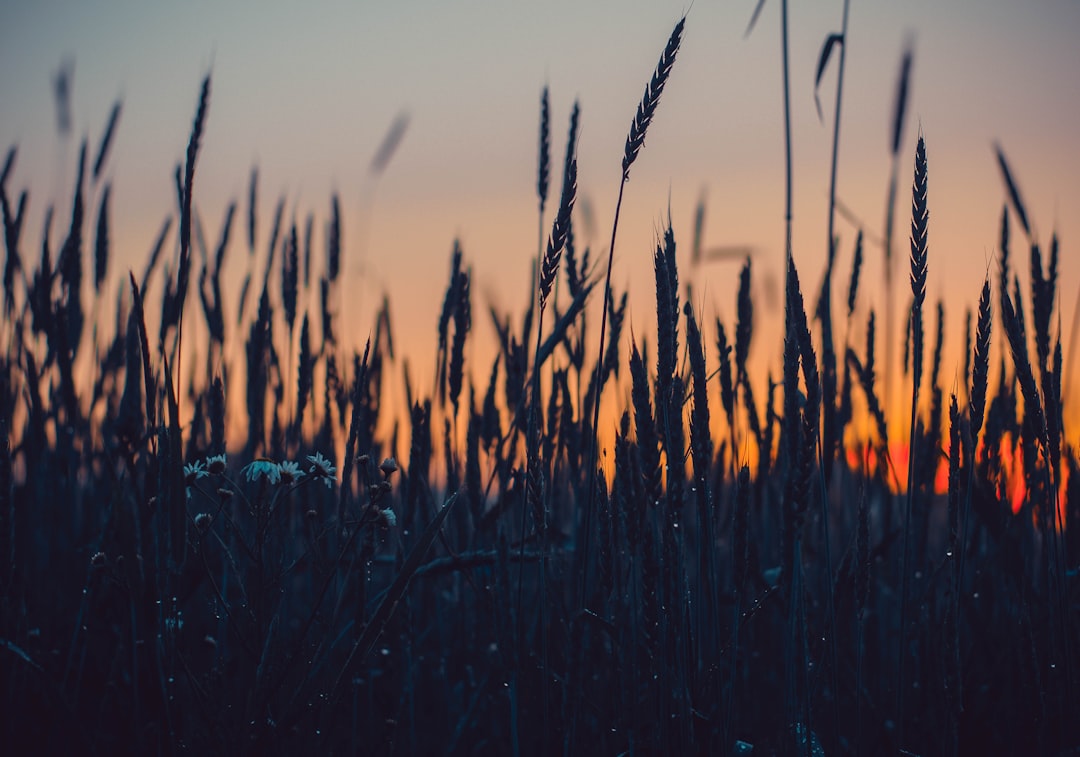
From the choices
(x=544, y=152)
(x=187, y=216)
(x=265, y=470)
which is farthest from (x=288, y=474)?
(x=544, y=152)

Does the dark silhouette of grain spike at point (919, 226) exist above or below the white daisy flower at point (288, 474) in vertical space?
above

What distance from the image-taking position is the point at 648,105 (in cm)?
114

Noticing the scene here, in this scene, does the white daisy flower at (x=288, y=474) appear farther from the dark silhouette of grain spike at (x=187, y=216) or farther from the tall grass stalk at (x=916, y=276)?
the tall grass stalk at (x=916, y=276)

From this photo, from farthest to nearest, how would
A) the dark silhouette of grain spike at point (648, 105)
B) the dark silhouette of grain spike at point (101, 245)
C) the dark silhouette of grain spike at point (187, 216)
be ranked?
the dark silhouette of grain spike at point (101, 245)
the dark silhouette of grain spike at point (648, 105)
the dark silhouette of grain spike at point (187, 216)

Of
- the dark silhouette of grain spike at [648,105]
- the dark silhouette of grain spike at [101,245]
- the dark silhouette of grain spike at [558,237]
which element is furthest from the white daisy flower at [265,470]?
the dark silhouette of grain spike at [101,245]

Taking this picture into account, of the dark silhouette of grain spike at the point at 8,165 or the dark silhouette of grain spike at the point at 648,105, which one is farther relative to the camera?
the dark silhouette of grain spike at the point at 8,165

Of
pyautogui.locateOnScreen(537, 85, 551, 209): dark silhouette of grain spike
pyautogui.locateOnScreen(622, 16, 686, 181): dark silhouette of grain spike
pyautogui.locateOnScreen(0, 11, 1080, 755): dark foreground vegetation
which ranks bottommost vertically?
pyautogui.locateOnScreen(0, 11, 1080, 755): dark foreground vegetation

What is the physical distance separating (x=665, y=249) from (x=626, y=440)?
0.28 meters

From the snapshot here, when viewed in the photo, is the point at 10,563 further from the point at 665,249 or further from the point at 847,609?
the point at 847,609

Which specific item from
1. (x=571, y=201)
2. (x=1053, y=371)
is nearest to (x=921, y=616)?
(x=1053, y=371)

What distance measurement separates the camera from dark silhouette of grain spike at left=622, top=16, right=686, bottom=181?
3.69ft

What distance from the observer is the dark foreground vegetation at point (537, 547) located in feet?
3.84

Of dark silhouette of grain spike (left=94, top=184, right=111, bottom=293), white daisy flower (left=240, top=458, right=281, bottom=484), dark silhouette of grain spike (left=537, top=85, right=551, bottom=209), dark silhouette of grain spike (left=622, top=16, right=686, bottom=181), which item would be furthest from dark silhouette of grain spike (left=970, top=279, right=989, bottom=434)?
dark silhouette of grain spike (left=94, top=184, right=111, bottom=293)

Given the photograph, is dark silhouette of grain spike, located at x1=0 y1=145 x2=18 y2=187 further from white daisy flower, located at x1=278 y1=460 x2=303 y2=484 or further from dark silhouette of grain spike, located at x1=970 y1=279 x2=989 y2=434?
dark silhouette of grain spike, located at x1=970 y1=279 x2=989 y2=434
